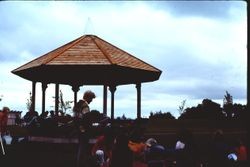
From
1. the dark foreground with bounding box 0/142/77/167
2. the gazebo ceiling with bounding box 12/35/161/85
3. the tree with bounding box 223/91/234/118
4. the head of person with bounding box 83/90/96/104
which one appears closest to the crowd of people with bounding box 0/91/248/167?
the head of person with bounding box 83/90/96/104

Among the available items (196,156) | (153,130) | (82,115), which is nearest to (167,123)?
(153,130)

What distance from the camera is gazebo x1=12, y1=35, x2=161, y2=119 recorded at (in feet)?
48.2

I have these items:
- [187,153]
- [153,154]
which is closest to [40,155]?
[153,154]

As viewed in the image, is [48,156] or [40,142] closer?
[48,156]

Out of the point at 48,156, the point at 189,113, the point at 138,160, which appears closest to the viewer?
the point at 138,160

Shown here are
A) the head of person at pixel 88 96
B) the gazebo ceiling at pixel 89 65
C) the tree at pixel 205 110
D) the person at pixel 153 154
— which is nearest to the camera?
the head of person at pixel 88 96

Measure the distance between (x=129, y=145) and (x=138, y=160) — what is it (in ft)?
1.12

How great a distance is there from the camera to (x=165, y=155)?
11.7m

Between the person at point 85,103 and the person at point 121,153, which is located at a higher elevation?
the person at point 85,103

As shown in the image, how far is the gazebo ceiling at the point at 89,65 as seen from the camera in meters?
14.7

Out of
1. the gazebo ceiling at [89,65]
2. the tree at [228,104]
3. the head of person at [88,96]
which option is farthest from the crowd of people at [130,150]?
the tree at [228,104]

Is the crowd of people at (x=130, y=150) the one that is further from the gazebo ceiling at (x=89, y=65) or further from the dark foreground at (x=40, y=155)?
the gazebo ceiling at (x=89, y=65)

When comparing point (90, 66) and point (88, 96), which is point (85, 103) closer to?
point (88, 96)

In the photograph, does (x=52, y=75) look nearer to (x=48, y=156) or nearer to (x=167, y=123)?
(x=48, y=156)
